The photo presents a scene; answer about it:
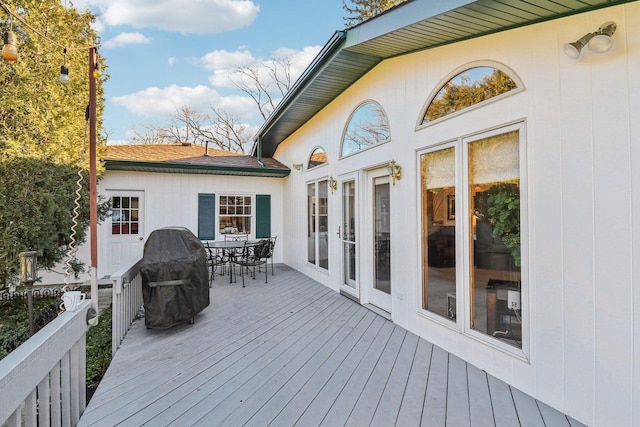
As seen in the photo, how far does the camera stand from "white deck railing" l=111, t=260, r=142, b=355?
3.35 meters

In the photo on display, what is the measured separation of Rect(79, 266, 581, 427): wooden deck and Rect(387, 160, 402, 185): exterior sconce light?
185 cm

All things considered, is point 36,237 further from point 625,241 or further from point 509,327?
point 625,241

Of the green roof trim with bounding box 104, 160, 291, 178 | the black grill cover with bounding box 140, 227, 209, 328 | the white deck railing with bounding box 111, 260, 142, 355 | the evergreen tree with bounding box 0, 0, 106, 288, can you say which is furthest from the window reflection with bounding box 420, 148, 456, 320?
the green roof trim with bounding box 104, 160, 291, 178

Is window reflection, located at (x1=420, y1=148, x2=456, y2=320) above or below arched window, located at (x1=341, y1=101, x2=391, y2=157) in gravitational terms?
below

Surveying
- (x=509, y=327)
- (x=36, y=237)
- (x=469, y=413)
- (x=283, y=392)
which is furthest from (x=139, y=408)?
(x=36, y=237)

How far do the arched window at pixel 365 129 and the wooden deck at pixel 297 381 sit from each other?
8.28 feet

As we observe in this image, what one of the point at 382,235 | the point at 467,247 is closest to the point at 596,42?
the point at 467,247

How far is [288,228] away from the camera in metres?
8.52

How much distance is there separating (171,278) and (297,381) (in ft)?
6.60

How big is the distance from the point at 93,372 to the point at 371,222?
A: 386cm

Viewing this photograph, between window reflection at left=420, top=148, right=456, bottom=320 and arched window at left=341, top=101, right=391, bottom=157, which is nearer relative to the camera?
window reflection at left=420, top=148, right=456, bottom=320

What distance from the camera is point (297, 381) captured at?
106 inches

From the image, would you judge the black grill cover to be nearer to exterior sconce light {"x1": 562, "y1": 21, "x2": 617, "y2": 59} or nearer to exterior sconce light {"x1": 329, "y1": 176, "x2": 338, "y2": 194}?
exterior sconce light {"x1": 329, "y1": 176, "x2": 338, "y2": 194}

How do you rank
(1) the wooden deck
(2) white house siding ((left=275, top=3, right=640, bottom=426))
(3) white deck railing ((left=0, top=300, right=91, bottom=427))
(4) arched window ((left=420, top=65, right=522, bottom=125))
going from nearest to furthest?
(3) white deck railing ((left=0, top=300, right=91, bottom=427)) < (2) white house siding ((left=275, top=3, right=640, bottom=426)) < (1) the wooden deck < (4) arched window ((left=420, top=65, right=522, bottom=125))
